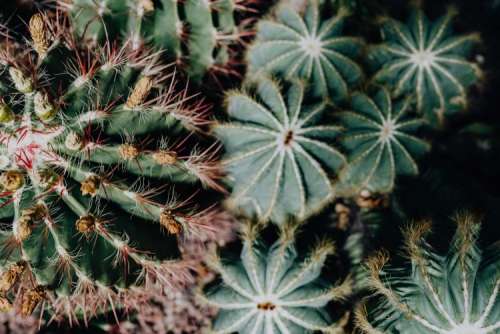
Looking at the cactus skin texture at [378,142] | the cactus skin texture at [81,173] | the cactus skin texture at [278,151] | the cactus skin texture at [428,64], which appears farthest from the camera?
the cactus skin texture at [428,64]

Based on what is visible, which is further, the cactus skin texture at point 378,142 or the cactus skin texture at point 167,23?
the cactus skin texture at point 378,142

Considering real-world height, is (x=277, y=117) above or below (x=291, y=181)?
above

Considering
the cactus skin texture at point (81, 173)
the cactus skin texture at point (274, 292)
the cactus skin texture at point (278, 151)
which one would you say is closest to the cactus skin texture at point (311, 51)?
the cactus skin texture at point (278, 151)

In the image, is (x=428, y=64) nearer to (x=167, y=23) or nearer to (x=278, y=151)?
(x=278, y=151)

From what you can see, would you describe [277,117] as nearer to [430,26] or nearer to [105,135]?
[105,135]

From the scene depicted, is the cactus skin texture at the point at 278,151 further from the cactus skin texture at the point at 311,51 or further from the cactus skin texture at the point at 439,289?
the cactus skin texture at the point at 439,289

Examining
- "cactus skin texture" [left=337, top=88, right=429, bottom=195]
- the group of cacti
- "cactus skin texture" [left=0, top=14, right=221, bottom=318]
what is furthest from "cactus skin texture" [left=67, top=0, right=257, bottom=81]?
"cactus skin texture" [left=337, top=88, right=429, bottom=195]

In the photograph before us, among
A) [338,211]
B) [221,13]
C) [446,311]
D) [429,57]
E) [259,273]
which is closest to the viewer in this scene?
[446,311]

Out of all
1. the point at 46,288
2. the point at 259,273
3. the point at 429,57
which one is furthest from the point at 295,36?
the point at 46,288
